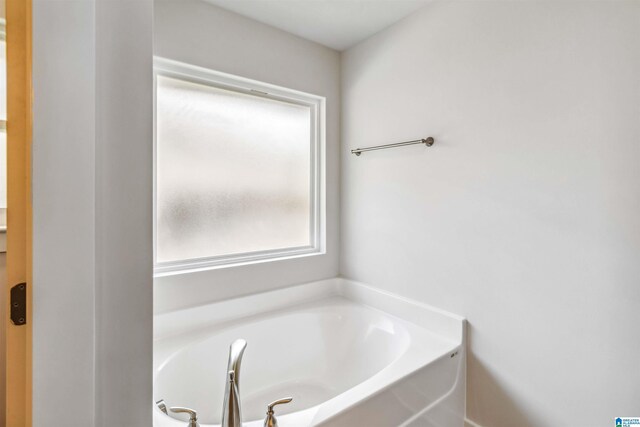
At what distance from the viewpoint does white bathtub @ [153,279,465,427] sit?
1.33m

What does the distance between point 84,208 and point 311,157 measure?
1867mm

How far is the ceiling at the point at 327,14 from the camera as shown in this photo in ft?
5.86

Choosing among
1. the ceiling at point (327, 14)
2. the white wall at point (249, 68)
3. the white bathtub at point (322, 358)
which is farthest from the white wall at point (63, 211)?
the ceiling at point (327, 14)

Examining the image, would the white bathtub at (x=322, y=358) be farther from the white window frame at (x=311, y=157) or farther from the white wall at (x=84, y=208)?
the white wall at (x=84, y=208)

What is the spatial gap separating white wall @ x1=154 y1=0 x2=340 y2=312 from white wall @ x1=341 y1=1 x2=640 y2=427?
0.48m

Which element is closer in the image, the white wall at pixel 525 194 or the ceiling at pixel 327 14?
the white wall at pixel 525 194

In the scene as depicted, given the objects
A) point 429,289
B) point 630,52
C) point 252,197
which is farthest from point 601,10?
point 252,197

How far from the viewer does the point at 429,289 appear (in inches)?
71.2

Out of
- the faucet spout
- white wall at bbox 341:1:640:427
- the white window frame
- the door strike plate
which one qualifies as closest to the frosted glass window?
the white window frame

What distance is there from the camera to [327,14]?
1.89 metres

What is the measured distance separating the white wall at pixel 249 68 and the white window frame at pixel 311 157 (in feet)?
0.14

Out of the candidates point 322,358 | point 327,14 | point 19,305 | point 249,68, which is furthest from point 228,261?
point 327,14

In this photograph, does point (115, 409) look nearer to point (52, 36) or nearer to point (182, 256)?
point (52, 36)

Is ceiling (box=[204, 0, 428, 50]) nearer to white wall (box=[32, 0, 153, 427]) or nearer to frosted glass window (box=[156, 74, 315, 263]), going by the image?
frosted glass window (box=[156, 74, 315, 263])
